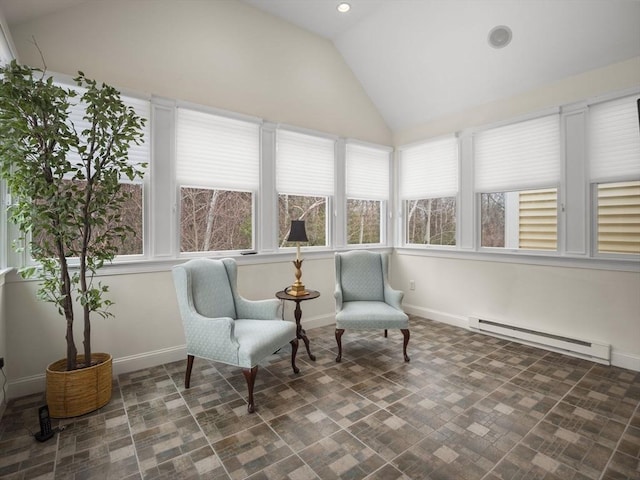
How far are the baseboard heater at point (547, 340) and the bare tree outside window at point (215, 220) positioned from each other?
117 inches

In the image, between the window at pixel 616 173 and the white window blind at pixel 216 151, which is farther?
the white window blind at pixel 216 151

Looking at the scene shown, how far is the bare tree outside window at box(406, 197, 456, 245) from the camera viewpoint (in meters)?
4.50

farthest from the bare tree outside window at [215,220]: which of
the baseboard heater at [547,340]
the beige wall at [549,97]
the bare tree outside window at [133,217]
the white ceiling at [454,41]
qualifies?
the baseboard heater at [547,340]

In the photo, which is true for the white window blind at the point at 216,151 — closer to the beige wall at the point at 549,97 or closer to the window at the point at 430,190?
the window at the point at 430,190

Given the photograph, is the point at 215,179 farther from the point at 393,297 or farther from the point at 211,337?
the point at 393,297

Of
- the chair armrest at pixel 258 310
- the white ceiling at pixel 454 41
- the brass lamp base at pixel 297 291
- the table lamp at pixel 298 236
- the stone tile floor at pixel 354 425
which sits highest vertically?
the white ceiling at pixel 454 41

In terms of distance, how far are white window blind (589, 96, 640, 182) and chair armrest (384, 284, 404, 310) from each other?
2192mm

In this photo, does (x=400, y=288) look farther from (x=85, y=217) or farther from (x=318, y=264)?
(x=85, y=217)

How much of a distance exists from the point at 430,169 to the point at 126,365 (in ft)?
14.1

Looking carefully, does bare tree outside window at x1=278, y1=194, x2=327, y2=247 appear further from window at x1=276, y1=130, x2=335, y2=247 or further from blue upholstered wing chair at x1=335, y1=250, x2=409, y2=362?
blue upholstered wing chair at x1=335, y1=250, x2=409, y2=362

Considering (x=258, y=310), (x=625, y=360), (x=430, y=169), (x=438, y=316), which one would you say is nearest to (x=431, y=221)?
(x=430, y=169)

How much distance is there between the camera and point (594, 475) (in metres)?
1.74

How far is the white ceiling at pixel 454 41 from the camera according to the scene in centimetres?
293

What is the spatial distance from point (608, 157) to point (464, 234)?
160 cm
